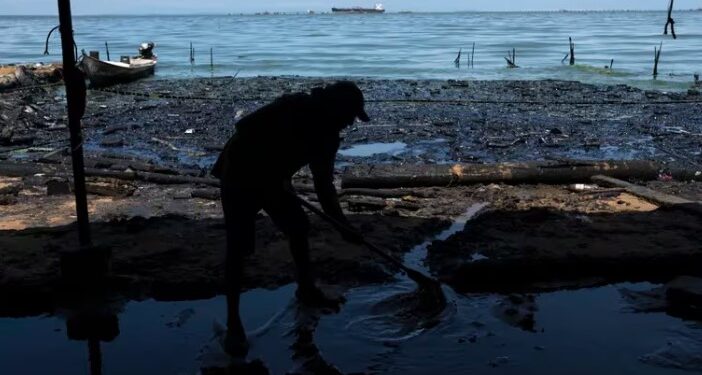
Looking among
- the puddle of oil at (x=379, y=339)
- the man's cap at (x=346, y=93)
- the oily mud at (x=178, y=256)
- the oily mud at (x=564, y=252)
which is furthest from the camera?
the oily mud at (x=564, y=252)

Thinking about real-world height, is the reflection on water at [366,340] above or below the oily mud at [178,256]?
below

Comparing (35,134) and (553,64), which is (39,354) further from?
(553,64)

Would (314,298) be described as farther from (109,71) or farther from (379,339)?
(109,71)

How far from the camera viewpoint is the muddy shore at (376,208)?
571 centimetres

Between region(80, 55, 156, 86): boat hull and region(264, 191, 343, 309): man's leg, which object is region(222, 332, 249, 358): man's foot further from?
region(80, 55, 156, 86): boat hull

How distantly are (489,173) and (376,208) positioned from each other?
2.04 metres

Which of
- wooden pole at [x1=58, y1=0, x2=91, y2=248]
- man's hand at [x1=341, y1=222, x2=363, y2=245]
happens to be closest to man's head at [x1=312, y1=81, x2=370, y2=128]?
man's hand at [x1=341, y1=222, x2=363, y2=245]

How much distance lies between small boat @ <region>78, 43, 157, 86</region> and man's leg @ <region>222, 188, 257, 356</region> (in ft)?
69.0

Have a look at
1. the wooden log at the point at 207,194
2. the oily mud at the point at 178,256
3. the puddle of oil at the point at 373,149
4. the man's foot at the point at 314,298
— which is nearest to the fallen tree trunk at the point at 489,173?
the wooden log at the point at 207,194

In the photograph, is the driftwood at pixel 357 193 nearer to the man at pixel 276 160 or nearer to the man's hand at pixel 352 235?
the man's hand at pixel 352 235

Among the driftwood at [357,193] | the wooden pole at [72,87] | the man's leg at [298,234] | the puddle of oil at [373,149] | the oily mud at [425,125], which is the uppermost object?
the wooden pole at [72,87]

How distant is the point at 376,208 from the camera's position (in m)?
8.11

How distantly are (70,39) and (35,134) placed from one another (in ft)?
35.4

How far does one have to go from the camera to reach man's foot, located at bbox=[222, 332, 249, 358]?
4.37 meters
